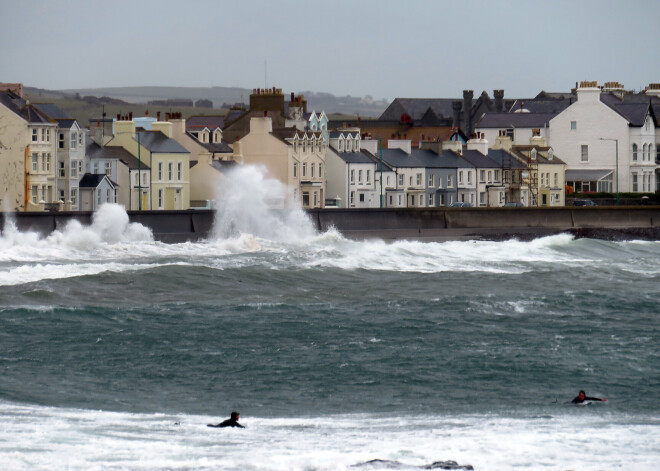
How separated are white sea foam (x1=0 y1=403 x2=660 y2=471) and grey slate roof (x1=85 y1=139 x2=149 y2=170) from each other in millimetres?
46525

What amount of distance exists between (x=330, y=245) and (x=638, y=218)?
23.0 metres

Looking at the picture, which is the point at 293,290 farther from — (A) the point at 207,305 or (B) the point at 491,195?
(B) the point at 491,195

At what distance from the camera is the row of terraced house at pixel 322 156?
6336 centimetres

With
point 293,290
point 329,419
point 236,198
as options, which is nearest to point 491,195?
point 236,198

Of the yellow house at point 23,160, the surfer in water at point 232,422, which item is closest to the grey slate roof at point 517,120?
the yellow house at point 23,160

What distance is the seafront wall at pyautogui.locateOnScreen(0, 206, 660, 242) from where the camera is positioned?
2344 inches

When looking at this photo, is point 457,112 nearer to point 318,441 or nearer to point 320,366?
point 320,366

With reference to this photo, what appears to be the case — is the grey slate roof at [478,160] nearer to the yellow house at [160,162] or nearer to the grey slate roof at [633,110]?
the grey slate roof at [633,110]

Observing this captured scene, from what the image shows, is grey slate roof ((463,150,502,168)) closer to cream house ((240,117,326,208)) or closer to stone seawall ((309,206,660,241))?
cream house ((240,117,326,208))

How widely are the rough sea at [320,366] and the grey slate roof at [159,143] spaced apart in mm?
22728

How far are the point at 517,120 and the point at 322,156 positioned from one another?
25.7 metres

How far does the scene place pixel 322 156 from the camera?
81.3m

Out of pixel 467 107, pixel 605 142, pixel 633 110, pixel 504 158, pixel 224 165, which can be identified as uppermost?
pixel 467 107

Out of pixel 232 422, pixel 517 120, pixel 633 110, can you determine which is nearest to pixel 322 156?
pixel 517 120
